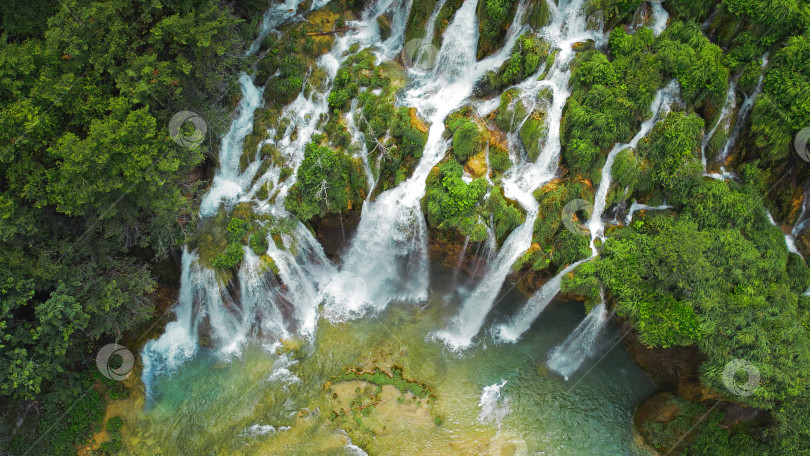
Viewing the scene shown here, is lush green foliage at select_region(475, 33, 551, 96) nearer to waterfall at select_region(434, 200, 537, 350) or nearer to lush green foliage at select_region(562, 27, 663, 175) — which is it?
lush green foliage at select_region(562, 27, 663, 175)

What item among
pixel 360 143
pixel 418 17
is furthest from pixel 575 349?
pixel 418 17

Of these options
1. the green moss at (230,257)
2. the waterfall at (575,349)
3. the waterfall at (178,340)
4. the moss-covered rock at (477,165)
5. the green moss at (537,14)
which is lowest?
the waterfall at (178,340)

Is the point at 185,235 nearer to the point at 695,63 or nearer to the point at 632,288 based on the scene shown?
the point at 632,288

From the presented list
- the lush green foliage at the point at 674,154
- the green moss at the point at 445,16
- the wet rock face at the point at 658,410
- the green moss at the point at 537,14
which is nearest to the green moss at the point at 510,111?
the green moss at the point at 537,14

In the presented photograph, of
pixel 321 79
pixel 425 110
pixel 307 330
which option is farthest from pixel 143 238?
pixel 425 110

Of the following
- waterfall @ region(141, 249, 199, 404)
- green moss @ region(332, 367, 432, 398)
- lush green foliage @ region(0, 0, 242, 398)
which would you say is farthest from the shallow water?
lush green foliage @ region(0, 0, 242, 398)

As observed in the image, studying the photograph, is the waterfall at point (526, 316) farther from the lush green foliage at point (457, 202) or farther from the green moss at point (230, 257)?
the green moss at point (230, 257)
